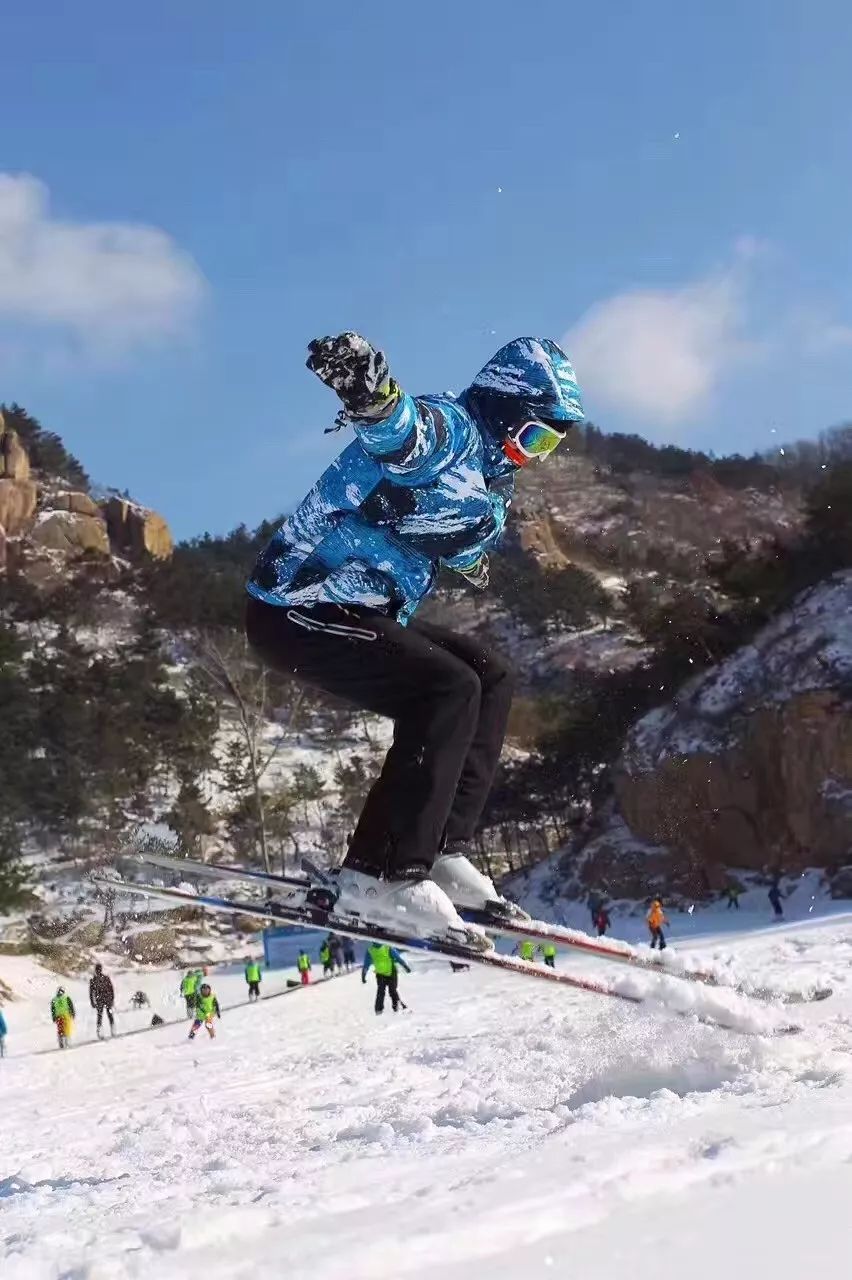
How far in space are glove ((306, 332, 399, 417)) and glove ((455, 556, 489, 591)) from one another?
118cm

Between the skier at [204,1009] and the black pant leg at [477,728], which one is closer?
the black pant leg at [477,728]

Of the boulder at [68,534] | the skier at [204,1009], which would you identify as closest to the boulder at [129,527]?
the boulder at [68,534]

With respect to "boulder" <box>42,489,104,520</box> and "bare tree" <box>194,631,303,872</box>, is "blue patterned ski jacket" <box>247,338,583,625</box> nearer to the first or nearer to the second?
"bare tree" <box>194,631,303,872</box>

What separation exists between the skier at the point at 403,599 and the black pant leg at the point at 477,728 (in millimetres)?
311

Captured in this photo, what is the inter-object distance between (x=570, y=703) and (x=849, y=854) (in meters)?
14.9

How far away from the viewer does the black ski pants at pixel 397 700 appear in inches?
113

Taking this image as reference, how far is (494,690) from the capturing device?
3.32 meters

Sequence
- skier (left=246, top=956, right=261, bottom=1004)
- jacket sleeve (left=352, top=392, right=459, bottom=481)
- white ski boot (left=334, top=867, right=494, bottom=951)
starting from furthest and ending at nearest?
skier (left=246, top=956, right=261, bottom=1004), white ski boot (left=334, top=867, right=494, bottom=951), jacket sleeve (left=352, top=392, right=459, bottom=481)

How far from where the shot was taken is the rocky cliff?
193 feet

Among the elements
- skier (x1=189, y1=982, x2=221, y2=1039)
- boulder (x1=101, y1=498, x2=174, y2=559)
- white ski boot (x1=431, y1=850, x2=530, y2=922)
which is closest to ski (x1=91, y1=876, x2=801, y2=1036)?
white ski boot (x1=431, y1=850, x2=530, y2=922)

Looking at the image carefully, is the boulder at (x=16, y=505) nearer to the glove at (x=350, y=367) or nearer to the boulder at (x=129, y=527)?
the boulder at (x=129, y=527)

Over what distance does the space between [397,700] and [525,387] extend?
3.27 feet

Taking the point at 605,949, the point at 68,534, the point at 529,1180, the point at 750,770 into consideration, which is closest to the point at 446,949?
the point at 605,949

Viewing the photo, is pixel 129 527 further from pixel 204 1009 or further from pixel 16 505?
pixel 204 1009
